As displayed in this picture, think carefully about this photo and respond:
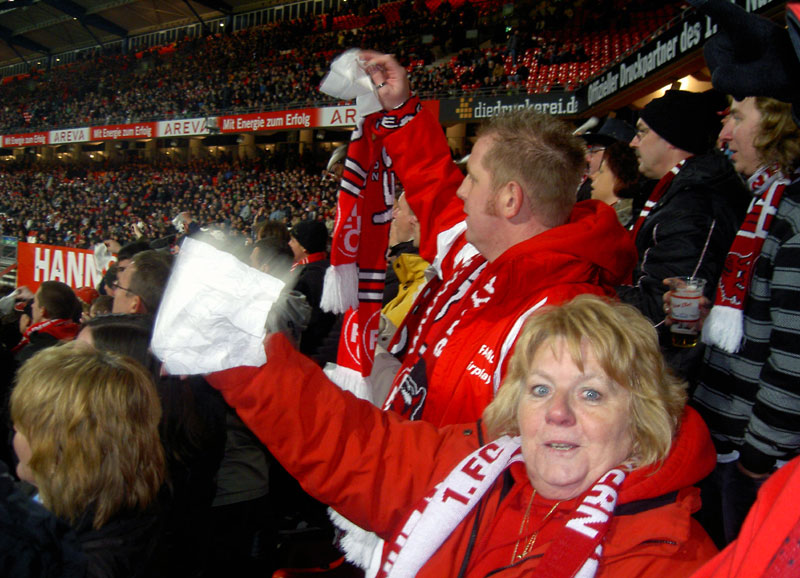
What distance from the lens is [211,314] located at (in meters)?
0.93

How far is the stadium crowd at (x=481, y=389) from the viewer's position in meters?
0.94

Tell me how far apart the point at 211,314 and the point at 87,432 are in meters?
0.63

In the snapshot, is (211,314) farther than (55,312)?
No

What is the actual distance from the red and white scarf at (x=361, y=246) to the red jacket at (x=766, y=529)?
1.35 meters

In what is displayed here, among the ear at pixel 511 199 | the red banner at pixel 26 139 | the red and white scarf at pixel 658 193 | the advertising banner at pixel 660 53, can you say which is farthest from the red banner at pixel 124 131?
the ear at pixel 511 199

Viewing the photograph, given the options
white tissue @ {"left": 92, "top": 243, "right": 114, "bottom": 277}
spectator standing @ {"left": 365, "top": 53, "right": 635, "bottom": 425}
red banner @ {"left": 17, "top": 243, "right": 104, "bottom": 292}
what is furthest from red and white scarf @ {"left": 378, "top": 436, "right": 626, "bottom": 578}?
red banner @ {"left": 17, "top": 243, "right": 104, "bottom": 292}

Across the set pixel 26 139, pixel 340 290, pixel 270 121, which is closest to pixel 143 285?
pixel 340 290

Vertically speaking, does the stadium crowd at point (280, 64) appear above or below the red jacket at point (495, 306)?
above

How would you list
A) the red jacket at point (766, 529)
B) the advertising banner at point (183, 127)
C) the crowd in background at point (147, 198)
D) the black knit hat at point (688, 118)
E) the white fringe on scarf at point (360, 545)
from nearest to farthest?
1. the red jacket at point (766, 529)
2. the white fringe on scarf at point (360, 545)
3. the black knit hat at point (688, 118)
4. the crowd in background at point (147, 198)
5. the advertising banner at point (183, 127)

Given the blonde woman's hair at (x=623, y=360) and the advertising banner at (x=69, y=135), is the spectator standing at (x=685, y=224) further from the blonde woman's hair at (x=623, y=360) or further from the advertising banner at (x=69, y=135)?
the advertising banner at (x=69, y=135)

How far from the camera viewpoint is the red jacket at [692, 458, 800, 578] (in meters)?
0.44

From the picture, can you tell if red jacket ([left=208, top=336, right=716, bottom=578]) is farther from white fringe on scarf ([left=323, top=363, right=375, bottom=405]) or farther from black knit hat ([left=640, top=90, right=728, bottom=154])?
black knit hat ([left=640, top=90, right=728, bottom=154])

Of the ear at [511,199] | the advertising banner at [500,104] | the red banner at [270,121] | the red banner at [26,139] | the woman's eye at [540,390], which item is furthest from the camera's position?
the red banner at [26,139]

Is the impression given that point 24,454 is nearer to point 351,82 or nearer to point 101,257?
point 351,82
